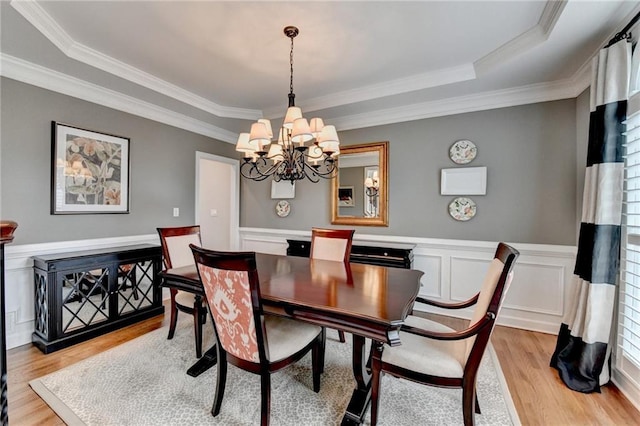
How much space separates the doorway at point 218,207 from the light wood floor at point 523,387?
2266 mm

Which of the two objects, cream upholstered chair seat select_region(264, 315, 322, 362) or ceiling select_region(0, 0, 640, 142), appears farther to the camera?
ceiling select_region(0, 0, 640, 142)

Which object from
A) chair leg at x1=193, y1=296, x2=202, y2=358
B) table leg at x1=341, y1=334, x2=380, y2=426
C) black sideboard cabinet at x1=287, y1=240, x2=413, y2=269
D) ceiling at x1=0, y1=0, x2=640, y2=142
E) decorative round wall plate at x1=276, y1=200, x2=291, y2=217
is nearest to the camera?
table leg at x1=341, y1=334, x2=380, y2=426

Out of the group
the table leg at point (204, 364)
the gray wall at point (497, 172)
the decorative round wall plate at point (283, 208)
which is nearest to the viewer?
the table leg at point (204, 364)

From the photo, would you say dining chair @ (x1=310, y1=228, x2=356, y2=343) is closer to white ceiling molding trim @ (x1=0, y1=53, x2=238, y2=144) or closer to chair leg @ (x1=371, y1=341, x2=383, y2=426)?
chair leg @ (x1=371, y1=341, x2=383, y2=426)

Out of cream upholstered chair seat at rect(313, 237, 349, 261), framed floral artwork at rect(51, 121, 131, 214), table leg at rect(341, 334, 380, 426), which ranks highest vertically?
framed floral artwork at rect(51, 121, 131, 214)

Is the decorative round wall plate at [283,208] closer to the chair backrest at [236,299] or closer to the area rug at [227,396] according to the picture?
the area rug at [227,396]

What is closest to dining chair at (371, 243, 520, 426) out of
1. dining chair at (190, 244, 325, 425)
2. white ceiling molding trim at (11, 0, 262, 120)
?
dining chair at (190, 244, 325, 425)

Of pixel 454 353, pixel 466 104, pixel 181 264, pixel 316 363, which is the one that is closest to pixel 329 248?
pixel 316 363

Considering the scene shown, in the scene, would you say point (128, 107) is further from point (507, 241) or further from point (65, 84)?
point (507, 241)

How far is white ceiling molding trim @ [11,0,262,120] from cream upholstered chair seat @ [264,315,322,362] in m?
2.62

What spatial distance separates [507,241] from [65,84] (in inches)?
184

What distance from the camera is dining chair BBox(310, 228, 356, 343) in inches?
107

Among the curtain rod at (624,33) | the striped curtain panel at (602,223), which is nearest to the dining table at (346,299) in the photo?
the striped curtain panel at (602,223)

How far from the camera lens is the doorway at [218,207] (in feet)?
15.4
